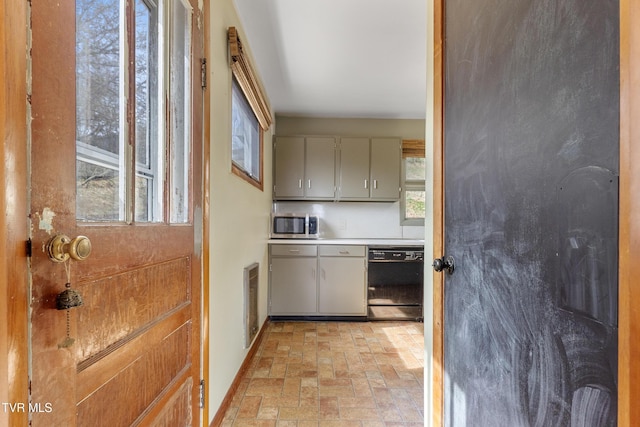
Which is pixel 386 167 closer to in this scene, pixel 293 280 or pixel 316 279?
pixel 316 279

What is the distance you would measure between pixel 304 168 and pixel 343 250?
1.13 m

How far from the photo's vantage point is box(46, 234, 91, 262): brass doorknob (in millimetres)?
576

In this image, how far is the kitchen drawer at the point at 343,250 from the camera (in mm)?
3432

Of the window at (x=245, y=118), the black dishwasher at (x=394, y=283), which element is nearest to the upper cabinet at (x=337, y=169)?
the window at (x=245, y=118)

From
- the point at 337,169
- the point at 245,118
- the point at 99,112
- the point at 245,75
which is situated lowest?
the point at 99,112

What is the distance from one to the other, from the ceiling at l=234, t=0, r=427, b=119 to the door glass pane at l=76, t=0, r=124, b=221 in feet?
4.62

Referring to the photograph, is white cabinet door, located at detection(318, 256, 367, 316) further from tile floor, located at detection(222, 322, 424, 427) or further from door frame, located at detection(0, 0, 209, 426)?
door frame, located at detection(0, 0, 209, 426)

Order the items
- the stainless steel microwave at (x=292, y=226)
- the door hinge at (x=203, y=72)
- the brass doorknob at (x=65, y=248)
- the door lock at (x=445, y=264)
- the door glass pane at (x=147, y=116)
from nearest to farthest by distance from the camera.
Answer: the brass doorknob at (x=65, y=248), the door glass pane at (x=147, y=116), the door lock at (x=445, y=264), the door hinge at (x=203, y=72), the stainless steel microwave at (x=292, y=226)

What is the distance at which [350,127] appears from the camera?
4.03 m

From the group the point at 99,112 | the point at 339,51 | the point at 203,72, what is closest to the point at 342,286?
the point at 339,51

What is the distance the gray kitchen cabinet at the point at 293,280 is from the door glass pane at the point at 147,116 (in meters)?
2.47

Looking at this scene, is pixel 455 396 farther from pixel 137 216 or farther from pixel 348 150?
pixel 348 150

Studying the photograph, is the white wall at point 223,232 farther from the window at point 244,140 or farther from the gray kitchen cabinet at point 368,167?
the gray kitchen cabinet at point 368,167

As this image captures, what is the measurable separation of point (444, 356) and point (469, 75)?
3.26 ft
